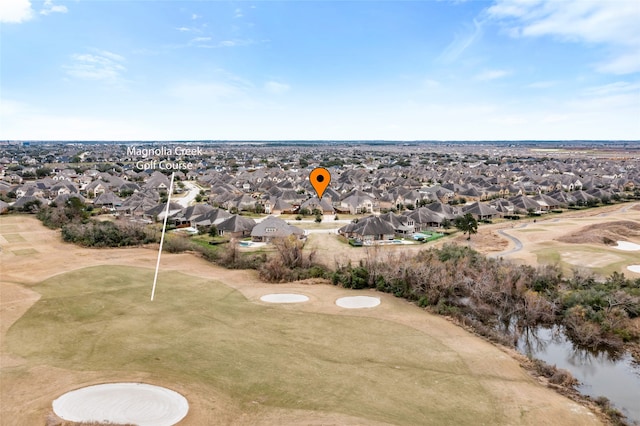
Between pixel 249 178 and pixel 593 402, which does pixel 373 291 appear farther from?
pixel 249 178

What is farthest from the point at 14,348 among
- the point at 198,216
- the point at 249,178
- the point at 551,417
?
the point at 249,178

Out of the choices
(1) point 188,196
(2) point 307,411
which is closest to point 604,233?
(2) point 307,411

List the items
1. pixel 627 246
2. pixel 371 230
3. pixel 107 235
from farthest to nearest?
1. pixel 371 230
2. pixel 107 235
3. pixel 627 246

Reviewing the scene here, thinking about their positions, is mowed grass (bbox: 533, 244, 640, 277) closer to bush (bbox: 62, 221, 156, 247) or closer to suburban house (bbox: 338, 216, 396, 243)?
suburban house (bbox: 338, 216, 396, 243)

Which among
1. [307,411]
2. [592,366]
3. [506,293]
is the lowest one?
[592,366]

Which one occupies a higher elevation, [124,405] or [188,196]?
[124,405]

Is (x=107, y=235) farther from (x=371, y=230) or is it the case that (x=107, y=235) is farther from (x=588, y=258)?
(x=588, y=258)
